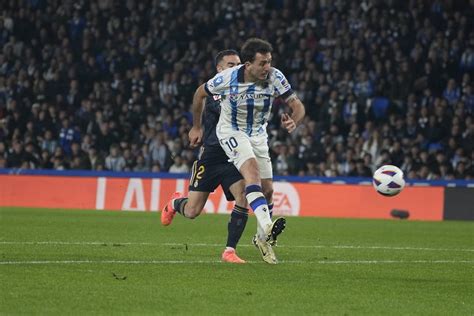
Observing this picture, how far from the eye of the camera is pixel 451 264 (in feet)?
37.4

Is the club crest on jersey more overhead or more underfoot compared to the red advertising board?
more overhead

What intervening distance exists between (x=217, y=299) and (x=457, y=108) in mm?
17858

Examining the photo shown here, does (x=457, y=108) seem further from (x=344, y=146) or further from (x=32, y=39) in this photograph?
(x=32, y=39)

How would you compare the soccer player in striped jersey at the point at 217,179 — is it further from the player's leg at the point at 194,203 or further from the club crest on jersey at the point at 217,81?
the club crest on jersey at the point at 217,81

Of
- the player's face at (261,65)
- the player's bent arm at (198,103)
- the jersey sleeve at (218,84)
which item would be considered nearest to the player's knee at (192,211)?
the player's bent arm at (198,103)

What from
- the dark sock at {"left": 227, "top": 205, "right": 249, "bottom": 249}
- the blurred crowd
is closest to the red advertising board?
the blurred crowd

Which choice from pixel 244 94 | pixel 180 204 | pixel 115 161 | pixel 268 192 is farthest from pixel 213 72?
pixel 244 94

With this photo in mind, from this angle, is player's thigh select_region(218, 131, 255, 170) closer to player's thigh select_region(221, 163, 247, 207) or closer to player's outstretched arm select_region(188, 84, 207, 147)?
player's outstretched arm select_region(188, 84, 207, 147)

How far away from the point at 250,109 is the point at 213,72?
17135mm

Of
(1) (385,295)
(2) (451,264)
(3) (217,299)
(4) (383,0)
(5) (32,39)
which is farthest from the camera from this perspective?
(5) (32,39)

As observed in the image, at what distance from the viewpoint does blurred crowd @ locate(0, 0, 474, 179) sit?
24875mm

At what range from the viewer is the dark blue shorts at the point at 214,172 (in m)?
11.5

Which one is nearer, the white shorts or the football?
the white shorts

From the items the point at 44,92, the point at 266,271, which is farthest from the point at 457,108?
the point at 266,271
